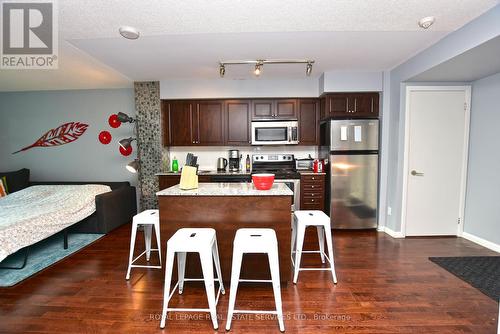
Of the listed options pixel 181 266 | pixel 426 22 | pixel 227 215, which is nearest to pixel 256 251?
pixel 227 215

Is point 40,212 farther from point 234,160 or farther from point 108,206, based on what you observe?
point 234,160

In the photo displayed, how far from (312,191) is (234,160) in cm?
149

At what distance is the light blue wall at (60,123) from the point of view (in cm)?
427

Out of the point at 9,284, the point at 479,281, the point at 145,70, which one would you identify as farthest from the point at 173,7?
the point at 479,281

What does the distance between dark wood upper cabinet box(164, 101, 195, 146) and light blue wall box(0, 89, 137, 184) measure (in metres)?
0.87

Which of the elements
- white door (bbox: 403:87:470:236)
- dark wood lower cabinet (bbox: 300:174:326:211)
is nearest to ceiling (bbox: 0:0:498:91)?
white door (bbox: 403:87:470:236)

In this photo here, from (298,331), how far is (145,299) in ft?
4.30

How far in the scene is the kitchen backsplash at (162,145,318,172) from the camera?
13.7 ft

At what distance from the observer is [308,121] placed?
3.92 m

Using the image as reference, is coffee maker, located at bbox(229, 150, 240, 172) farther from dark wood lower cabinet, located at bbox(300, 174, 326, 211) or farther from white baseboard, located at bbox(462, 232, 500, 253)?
white baseboard, located at bbox(462, 232, 500, 253)

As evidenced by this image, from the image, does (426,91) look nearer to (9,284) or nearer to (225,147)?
(225,147)

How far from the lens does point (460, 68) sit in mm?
2570

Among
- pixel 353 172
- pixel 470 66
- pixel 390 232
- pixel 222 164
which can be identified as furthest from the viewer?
pixel 222 164

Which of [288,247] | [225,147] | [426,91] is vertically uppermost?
[426,91]
